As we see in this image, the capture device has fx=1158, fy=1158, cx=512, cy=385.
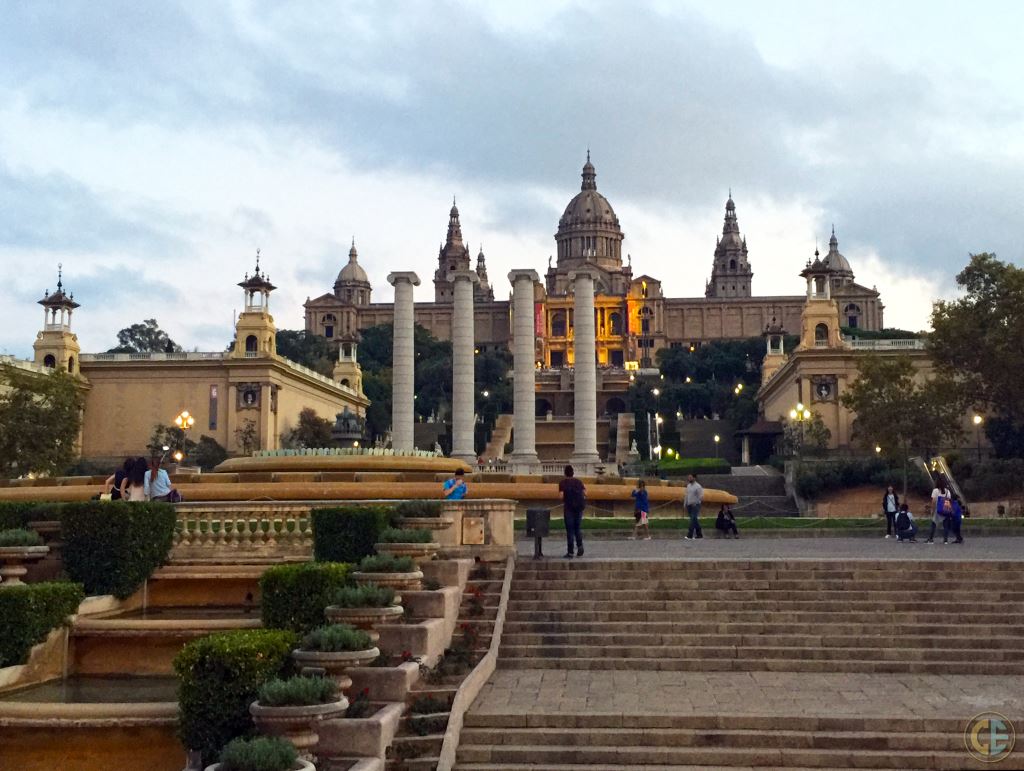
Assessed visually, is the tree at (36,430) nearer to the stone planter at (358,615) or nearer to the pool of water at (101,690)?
the pool of water at (101,690)

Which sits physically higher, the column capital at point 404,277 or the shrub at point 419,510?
the column capital at point 404,277

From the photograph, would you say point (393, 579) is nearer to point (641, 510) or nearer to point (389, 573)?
point (389, 573)

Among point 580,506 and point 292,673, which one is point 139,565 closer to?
point 292,673

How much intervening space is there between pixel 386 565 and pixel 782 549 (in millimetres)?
13858

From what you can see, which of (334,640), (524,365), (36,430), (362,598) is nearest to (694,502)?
(362,598)

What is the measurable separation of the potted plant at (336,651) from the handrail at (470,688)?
1.31m

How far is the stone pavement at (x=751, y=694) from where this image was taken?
1449 cm

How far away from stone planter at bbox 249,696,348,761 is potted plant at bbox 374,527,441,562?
647 centimetres

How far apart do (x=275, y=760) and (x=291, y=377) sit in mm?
87541

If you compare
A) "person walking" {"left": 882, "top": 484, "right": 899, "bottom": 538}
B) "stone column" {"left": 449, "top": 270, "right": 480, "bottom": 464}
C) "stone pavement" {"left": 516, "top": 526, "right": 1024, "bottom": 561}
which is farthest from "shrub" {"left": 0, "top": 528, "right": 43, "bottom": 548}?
"stone column" {"left": 449, "top": 270, "right": 480, "bottom": 464}

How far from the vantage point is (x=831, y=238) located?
181 meters

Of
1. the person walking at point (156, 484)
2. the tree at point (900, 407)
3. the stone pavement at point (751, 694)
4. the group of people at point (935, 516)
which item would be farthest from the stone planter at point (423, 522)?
the tree at point (900, 407)

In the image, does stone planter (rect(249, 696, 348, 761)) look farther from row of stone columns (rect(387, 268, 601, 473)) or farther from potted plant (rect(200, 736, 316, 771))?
row of stone columns (rect(387, 268, 601, 473))

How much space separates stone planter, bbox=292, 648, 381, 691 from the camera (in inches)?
514
